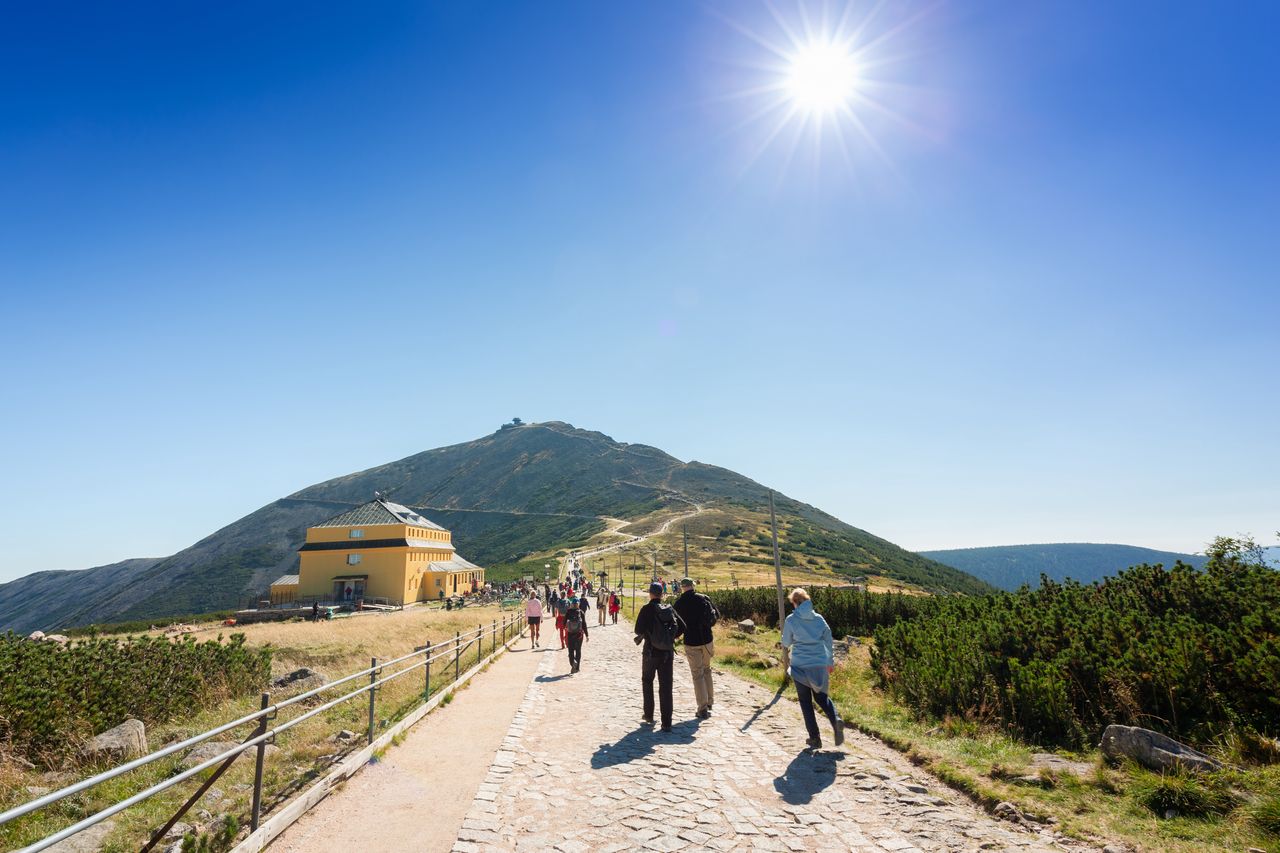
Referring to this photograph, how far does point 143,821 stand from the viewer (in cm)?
629

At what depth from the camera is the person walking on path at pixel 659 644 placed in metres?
9.39

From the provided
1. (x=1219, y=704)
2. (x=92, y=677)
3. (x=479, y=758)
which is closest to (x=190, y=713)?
(x=92, y=677)

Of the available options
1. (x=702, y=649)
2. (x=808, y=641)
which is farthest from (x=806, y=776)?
(x=702, y=649)

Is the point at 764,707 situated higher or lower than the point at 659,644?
→ lower

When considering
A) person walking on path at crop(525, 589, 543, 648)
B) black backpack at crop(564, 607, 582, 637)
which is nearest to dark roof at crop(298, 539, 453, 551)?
person walking on path at crop(525, 589, 543, 648)

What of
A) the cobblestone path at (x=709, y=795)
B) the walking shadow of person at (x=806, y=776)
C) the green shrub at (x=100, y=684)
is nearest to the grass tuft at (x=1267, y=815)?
the cobblestone path at (x=709, y=795)

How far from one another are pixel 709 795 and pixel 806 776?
1.37 metres

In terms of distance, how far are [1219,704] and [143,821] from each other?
12589mm

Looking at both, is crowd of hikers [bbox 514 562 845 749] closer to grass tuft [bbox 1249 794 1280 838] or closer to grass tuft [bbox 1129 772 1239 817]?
grass tuft [bbox 1129 772 1239 817]

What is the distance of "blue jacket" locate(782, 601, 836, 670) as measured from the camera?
7.91 metres

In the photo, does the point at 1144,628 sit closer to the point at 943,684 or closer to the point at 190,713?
the point at 943,684

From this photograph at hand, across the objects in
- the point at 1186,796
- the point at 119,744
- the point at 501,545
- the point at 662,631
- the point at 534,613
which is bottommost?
the point at 119,744

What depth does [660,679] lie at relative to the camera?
9.54 m

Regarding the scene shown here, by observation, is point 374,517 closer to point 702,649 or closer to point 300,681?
point 300,681
